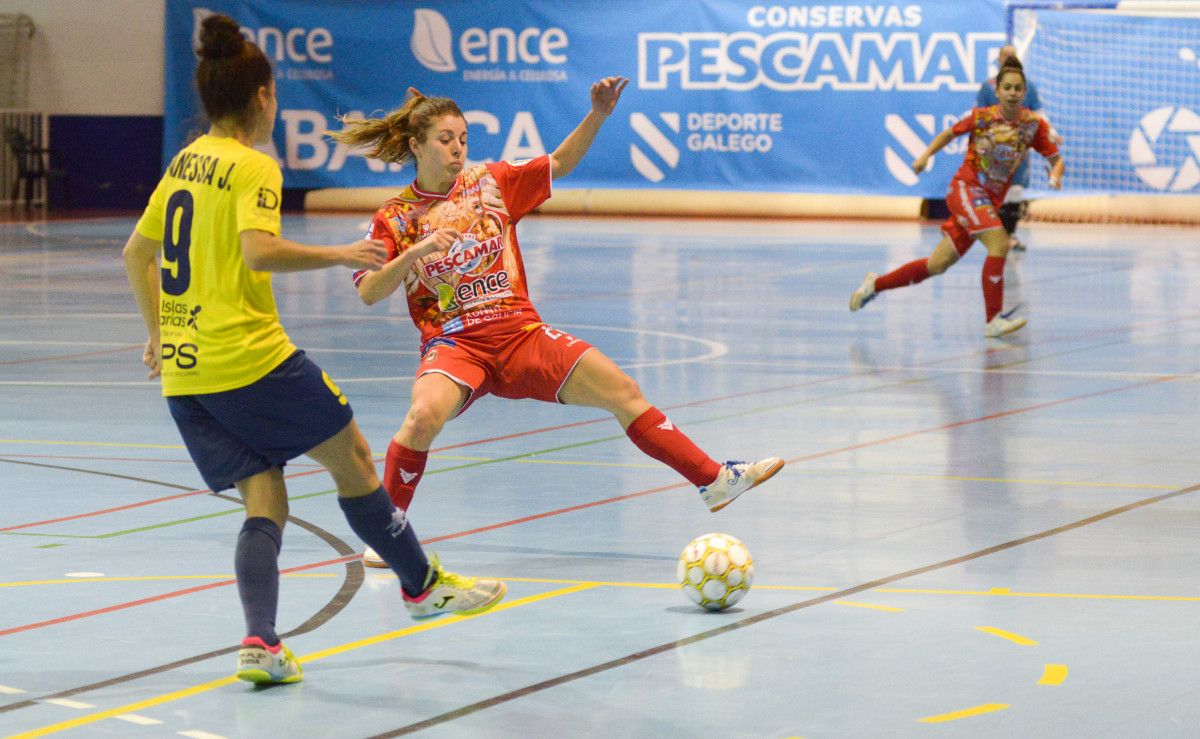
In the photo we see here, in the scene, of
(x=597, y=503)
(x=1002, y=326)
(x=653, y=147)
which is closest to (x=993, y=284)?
(x=1002, y=326)

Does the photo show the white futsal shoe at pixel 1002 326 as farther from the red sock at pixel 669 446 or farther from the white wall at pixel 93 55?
the white wall at pixel 93 55

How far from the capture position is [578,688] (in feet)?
16.1

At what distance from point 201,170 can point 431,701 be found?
1.48 meters

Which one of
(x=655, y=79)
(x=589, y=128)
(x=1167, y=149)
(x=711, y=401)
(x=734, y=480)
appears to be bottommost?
(x=711, y=401)

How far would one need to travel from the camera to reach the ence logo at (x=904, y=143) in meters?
26.9

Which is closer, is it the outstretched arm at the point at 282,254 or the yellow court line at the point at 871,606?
the outstretched arm at the point at 282,254

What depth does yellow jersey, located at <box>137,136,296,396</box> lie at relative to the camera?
15.8 ft

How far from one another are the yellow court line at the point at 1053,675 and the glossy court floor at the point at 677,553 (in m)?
0.01

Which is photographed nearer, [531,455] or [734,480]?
[734,480]

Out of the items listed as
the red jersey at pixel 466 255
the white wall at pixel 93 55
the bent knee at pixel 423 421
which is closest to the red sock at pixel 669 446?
the red jersey at pixel 466 255

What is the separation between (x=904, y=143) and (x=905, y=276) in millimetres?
12930

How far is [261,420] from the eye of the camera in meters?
4.91

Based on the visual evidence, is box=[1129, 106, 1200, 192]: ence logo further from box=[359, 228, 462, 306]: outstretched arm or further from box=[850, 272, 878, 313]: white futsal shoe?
box=[359, 228, 462, 306]: outstretched arm

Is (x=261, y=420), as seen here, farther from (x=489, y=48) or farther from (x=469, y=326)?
(x=489, y=48)
